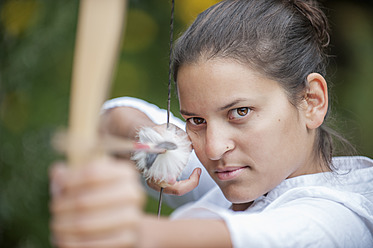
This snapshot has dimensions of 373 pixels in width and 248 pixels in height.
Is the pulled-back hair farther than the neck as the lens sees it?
No

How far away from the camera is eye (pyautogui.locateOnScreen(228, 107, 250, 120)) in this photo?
0.68 meters

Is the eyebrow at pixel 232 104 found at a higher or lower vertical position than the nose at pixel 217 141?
higher

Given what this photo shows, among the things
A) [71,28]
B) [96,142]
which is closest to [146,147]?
[96,142]

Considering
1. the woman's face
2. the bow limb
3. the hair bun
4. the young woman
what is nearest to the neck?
the young woman

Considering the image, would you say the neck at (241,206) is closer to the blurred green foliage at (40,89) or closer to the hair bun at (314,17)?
the hair bun at (314,17)

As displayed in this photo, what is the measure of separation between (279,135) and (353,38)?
103cm

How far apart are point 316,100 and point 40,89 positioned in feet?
4.05

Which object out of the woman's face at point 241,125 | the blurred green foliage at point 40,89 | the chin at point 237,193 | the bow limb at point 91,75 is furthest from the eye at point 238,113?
the blurred green foliage at point 40,89

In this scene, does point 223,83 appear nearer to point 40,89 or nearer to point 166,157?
point 166,157

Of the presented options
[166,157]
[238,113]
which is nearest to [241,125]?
[238,113]

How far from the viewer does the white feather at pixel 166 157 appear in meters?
0.69

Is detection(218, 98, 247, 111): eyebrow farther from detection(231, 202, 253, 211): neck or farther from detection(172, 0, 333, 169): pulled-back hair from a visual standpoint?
detection(231, 202, 253, 211): neck

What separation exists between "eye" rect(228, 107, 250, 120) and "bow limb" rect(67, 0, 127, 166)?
0.32m

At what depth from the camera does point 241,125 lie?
0.69 m
